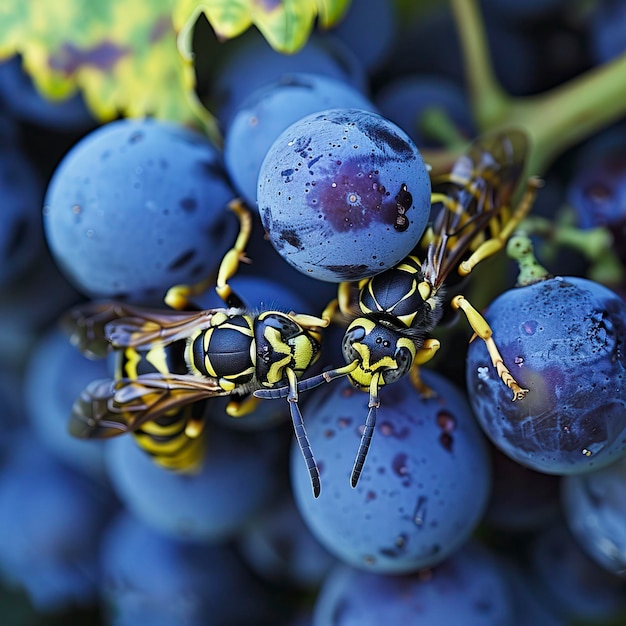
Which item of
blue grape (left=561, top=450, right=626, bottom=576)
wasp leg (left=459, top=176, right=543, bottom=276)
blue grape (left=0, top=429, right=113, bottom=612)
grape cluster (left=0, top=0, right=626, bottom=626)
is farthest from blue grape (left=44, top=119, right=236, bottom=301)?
blue grape (left=0, top=429, right=113, bottom=612)

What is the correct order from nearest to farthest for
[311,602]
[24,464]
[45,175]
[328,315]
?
[328,315] → [45,175] → [311,602] → [24,464]

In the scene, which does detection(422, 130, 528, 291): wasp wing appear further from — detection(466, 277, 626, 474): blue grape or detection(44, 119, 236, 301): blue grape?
detection(44, 119, 236, 301): blue grape

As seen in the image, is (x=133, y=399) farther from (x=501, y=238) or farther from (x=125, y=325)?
(x=501, y=238)

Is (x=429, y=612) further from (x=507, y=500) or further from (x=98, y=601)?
(x=98, y=601)

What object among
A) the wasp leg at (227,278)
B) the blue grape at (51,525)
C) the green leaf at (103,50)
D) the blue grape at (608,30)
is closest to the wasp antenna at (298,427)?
the wasp leg at (227,278)

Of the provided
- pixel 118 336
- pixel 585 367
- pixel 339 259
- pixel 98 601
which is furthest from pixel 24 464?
pixel 585 367

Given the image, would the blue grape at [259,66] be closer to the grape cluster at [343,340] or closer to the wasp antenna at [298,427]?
the grape cluster at [343,340]

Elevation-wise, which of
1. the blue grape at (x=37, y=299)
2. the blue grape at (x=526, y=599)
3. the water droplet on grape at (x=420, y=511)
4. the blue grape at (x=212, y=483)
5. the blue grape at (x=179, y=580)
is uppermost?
the blue grape at (x=37, y=299)
